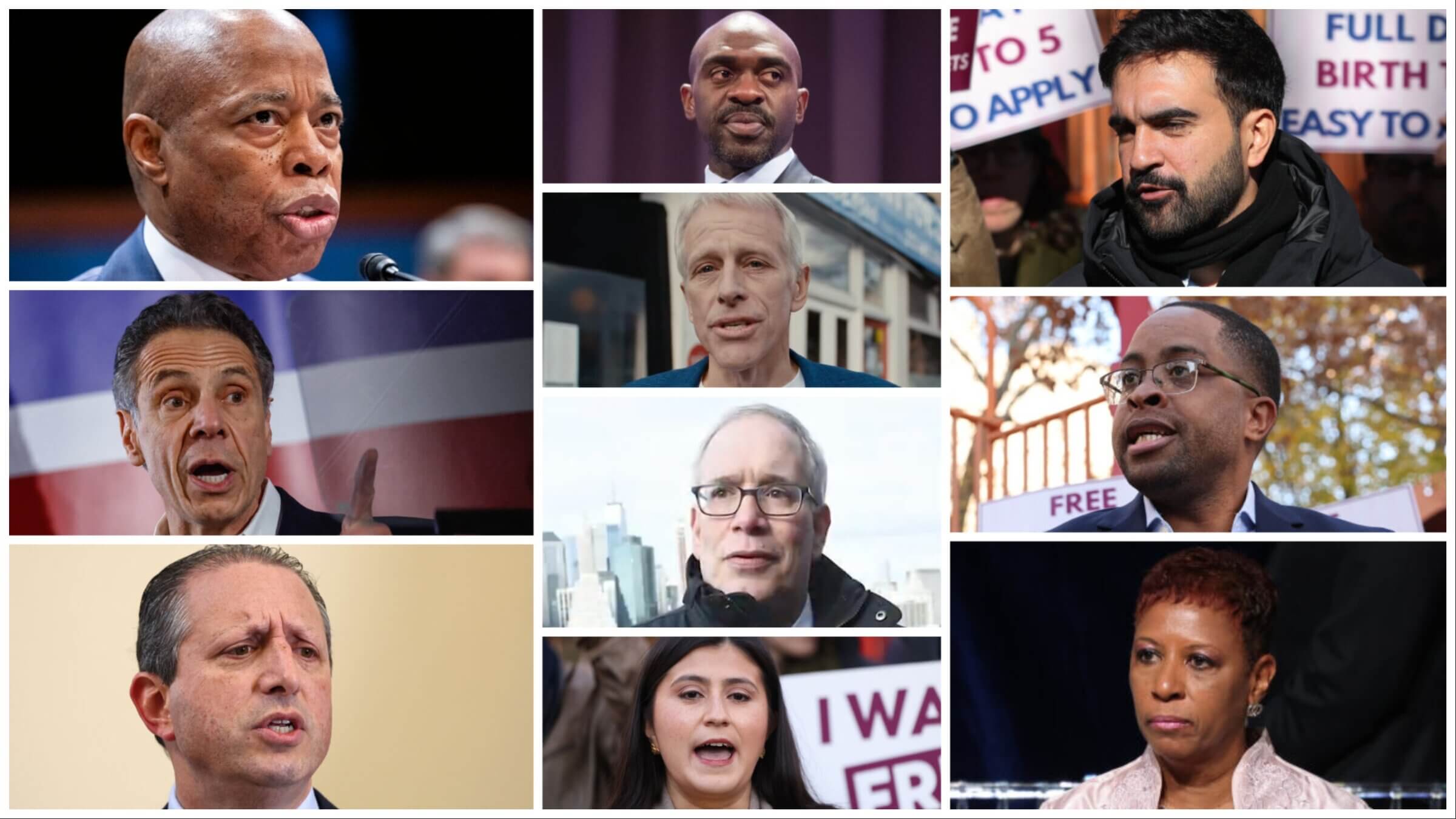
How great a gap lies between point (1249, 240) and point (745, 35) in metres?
1.20

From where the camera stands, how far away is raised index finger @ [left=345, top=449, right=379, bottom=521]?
3.99m

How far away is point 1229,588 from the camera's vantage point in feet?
13.1

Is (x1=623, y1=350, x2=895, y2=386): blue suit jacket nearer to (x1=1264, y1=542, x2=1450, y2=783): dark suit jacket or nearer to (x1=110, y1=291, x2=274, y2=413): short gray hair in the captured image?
(x1=110, y1=291, x2=274, y2=413): short gray hair

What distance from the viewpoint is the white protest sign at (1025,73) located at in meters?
4.03

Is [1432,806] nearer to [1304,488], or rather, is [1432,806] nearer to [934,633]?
[1304,488]

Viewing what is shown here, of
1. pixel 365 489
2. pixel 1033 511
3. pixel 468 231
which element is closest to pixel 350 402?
pixel 365 489

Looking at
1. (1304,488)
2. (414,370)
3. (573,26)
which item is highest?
(573,26)

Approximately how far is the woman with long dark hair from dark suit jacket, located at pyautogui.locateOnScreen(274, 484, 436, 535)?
1.92ft

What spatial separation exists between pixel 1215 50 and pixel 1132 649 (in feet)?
4.38

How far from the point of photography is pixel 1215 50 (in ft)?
13.1

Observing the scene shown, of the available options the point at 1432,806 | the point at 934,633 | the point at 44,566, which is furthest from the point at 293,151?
the point at 1432,806

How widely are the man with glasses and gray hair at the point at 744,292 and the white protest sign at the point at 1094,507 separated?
0.38 meters

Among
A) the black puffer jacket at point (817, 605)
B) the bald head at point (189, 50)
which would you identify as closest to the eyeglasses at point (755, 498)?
the black puffer jacket at point (817, 605)

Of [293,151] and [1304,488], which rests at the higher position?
[293,151]
